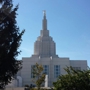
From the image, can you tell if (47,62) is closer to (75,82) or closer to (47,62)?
(47,62)

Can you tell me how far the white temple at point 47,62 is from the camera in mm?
76069

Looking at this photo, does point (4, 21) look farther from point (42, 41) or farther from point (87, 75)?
point (42, 41)

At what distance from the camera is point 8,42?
15.2m

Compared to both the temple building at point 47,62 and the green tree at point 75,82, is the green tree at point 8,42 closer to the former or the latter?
the green tree at point 75,82

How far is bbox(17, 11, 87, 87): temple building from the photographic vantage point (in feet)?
250

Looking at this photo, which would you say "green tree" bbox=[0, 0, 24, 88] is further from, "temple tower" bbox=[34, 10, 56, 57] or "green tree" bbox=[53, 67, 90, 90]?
"temple tower" bbox=[34, 10, 56, 57]

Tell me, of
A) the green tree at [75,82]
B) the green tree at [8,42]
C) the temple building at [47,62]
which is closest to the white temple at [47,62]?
the temple building at [47,62]

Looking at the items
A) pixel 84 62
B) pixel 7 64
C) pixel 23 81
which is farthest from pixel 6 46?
pixel 84 62

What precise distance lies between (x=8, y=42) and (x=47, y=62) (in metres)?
62.5

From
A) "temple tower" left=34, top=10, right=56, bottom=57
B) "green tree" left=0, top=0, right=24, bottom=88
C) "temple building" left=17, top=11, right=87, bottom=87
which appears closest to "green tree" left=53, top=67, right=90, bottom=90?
"green tree" left=0, top=0, right=24, bottom=88

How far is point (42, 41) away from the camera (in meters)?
85.7

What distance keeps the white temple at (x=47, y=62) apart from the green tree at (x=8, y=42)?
57.8 metres

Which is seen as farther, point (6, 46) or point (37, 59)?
point (37, 59)

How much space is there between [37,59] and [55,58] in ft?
23.1
